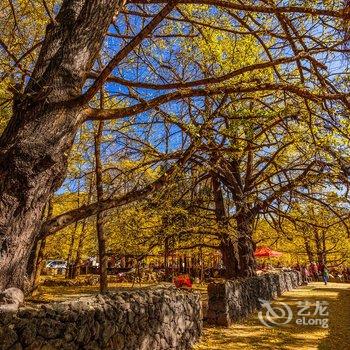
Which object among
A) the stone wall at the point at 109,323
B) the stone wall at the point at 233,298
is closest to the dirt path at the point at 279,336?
the stone wall at the point at 233,298

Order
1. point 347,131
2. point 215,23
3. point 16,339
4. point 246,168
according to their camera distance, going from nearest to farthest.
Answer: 1. point 16,339
2. point 347,131
3. point 215,23
4. point 246,168

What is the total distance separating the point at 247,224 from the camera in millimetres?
12141

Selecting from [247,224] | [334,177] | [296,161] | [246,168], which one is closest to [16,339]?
[334,177]

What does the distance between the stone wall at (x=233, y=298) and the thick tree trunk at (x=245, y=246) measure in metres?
0.41

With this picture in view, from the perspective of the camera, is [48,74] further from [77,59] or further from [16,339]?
[16,339]

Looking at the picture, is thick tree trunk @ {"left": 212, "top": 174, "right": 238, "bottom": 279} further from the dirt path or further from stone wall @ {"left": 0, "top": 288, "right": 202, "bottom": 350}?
stone wall @ {"left": 0, "top": 288, "right": 202, "bottom": 350}

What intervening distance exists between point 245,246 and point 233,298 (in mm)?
2604

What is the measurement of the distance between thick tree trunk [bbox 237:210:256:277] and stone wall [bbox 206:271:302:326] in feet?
1.33

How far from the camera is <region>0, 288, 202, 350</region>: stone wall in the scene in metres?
3.51

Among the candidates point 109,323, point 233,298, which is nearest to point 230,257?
point 233,298

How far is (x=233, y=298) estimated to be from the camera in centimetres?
1037

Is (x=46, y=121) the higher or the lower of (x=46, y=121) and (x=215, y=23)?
the lower

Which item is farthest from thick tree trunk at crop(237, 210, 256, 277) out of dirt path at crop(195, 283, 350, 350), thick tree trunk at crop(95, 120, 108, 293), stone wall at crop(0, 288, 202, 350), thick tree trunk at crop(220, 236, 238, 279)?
thick tree trunk at crop(95, 120, 108, 293)

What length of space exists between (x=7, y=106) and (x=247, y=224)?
353 inches
